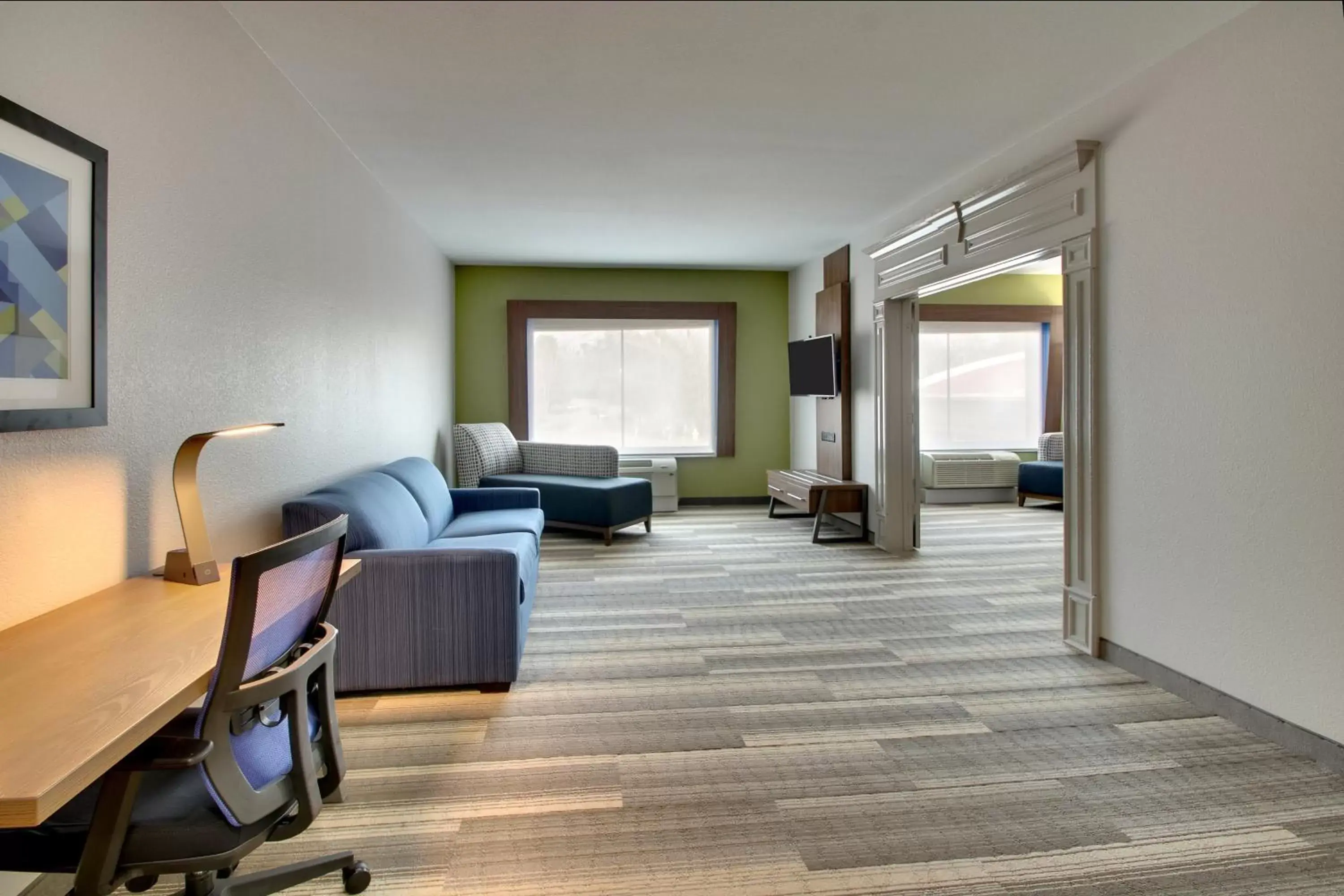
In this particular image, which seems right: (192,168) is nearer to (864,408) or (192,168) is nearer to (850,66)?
(850,66)

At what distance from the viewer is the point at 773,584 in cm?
461

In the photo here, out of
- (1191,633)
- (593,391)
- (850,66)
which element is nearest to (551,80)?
(850,66)

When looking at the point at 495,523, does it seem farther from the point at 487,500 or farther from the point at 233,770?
the point at 233,770

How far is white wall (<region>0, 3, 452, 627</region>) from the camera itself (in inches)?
66.7

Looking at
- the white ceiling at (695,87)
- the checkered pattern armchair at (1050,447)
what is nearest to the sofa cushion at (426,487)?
the white ceiling at (695,87)

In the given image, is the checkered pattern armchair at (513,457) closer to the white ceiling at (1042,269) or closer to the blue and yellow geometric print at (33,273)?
the blue and yellow geometric print at (33,273)

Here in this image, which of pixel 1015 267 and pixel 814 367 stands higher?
pixel 1015 267

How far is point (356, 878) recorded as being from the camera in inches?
67.2

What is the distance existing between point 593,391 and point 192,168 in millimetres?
5552

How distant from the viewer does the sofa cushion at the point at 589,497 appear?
19.4ft

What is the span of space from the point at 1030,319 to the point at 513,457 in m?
6.21

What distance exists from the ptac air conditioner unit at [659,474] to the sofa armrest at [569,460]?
19.9 inches

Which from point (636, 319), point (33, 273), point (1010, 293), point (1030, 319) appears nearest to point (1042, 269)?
point (1010, 293)

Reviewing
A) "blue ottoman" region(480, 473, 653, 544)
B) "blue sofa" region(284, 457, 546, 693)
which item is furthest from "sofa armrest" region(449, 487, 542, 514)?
"blue sofa" region(284, 457, 546, 693)
